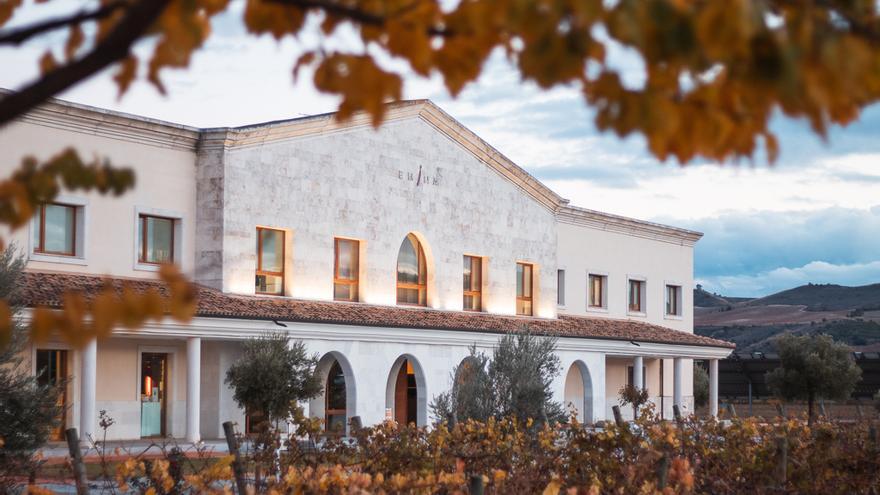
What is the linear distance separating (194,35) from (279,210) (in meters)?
26.3

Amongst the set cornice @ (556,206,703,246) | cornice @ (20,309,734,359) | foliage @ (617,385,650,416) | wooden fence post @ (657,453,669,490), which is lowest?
foliage @ (617,385,650,416)

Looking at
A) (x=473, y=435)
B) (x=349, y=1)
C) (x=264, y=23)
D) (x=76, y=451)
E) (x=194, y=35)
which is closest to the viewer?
(x=194, y=35)

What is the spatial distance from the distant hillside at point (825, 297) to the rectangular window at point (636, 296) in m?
95.3

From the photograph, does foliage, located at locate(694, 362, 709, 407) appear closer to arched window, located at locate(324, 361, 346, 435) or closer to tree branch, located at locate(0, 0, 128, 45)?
arched window, located at locate(324, 361, 346, 435)

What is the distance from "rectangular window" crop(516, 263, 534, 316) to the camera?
122ft

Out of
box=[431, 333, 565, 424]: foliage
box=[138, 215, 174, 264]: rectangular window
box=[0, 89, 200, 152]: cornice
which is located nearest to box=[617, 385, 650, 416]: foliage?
box=[431, 333, 565, 424]: foliage

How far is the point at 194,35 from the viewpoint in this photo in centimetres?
266

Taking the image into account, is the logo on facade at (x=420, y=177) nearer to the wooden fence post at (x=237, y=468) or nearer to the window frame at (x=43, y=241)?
the window frame at (x=43, y=241)

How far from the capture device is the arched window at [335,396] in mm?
31391

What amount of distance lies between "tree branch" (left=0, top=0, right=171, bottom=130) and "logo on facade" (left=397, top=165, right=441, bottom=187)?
2931 centimetres

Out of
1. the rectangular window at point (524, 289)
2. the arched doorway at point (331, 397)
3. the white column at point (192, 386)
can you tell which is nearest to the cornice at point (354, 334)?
the white column at point (192, 386)

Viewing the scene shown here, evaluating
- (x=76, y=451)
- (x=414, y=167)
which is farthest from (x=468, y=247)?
(x=76, y=451)

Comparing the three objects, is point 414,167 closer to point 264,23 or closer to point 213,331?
point 213,331

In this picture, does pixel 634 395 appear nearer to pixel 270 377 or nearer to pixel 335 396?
pixel 335 396
